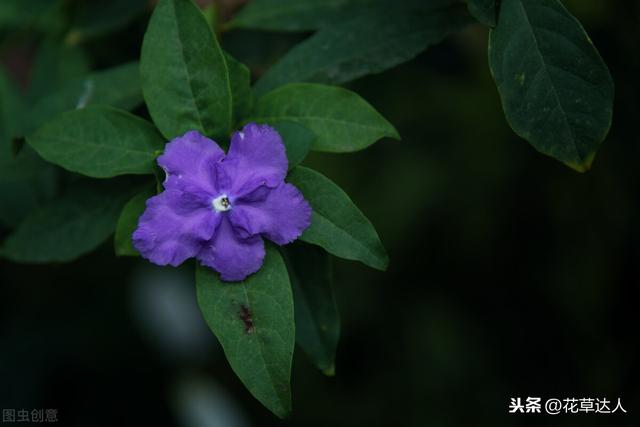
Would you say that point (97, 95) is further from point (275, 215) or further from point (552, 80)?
point (552, 80)

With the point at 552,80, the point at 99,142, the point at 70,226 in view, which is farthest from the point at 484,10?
the point at 70,226

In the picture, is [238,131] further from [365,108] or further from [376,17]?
[376,17]

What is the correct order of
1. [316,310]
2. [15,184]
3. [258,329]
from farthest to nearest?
1. [15,184]
2. [316,310]
3. [258,329]

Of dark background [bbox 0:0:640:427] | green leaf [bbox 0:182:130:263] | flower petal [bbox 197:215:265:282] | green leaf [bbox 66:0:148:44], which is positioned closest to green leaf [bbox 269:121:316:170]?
flower petal [bbox 197:215:265:282]

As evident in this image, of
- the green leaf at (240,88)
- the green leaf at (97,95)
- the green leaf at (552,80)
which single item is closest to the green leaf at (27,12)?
the green leaf at (97,95)

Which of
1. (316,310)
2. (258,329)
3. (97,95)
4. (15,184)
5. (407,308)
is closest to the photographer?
(258,329)

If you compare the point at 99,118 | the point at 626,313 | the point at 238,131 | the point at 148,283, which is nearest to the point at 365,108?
the point at 238,131
